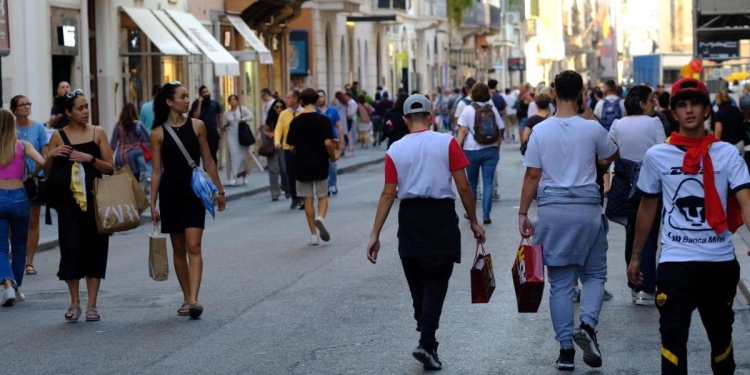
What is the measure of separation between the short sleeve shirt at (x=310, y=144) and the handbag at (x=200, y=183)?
5.94 metres

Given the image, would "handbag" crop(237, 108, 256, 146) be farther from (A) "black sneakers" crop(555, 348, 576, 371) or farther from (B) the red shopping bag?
(A) "black sneakers" crop(555, 348, 576, 371)

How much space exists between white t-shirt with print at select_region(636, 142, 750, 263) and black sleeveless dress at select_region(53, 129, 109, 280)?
17.4 feet

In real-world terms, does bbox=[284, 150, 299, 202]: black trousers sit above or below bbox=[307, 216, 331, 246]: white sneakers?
above

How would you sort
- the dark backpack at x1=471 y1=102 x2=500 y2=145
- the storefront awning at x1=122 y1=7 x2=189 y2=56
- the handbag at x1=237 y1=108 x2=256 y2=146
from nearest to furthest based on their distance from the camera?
1. the dark backpack at x1=471 y1=102 x2=500 y2=145
2. the handbag at x1=237 y1=108 x2=256 y2=146
3. the storefront awning at x1=122 y1=7 x2=189 y2=56

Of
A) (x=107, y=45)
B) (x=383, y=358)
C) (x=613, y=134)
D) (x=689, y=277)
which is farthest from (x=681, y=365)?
(x=107, y=45)

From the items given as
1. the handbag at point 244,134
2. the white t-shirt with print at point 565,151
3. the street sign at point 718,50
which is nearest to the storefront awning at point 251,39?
the handbag at point 244,134

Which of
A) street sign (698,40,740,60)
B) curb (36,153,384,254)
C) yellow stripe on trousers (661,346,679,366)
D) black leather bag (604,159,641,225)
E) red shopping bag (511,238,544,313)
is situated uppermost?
street sign (698,40,740,60)

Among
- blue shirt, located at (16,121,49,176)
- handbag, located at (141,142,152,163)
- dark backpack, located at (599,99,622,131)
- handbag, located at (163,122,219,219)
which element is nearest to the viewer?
handbag, located at (163,122,219,219)

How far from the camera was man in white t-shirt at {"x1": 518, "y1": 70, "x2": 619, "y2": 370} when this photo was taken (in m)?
8.35

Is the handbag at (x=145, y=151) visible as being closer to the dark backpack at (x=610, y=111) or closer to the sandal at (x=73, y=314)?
the dark backpack at (x=610, y=111)

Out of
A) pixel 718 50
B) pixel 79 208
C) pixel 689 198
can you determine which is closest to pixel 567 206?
pixel 689 198

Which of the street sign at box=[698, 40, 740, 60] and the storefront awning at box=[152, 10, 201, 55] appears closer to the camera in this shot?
the storefront awning at box=[152, 10, 201, 55]

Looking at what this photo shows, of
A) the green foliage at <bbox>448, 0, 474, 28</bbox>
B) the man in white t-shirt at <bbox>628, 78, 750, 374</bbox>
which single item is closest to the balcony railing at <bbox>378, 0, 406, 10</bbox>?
the green foliage at <bbox>448, 0, 474, 28</bbox>

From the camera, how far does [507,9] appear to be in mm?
101188
